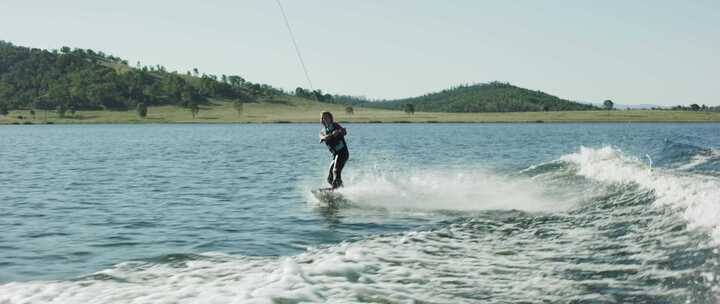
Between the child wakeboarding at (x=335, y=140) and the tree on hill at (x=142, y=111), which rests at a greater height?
the child wakeboarding at (x=335, y=140)

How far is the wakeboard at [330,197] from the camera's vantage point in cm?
1879

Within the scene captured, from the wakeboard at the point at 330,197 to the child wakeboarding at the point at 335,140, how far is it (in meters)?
0.44

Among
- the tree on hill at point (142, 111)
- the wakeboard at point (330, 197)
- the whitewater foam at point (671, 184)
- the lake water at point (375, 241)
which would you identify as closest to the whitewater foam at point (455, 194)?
the lake water at point (375, 241)

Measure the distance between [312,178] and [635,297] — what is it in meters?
21.3

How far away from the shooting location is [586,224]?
1395cm

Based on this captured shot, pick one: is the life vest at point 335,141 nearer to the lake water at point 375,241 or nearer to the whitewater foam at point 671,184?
the lake water at point 375,241

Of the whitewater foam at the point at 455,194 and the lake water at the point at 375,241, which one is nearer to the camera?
the lake water at the point at 375,241

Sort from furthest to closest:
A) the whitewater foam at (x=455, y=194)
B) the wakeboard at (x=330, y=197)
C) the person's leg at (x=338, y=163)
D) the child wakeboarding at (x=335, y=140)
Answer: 1. the person's leg at (x=338, y=163)
2. the child wakeboarding at (x=335, y=140)
3. the wakeboard at (x=330, y=197)
4. the whitewater foam at (x=455, y=194)

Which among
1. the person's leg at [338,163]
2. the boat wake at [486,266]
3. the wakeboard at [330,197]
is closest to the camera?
the boat wake at [486,266]

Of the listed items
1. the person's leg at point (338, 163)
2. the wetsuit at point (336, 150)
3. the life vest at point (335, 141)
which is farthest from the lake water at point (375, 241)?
the life vest at point (335, 141)

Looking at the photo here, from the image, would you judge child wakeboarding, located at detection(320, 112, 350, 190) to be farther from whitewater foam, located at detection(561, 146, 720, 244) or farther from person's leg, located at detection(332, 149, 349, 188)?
whitewater foam, located at detection(561, 146, 720, 244)

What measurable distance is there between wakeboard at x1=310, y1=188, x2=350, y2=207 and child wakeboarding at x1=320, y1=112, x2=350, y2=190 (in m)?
0.44

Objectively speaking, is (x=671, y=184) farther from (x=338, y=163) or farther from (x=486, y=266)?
(x=338, y=163)

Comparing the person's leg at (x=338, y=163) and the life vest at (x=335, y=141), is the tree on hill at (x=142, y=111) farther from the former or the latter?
the life vest at (x=335, y=141)
